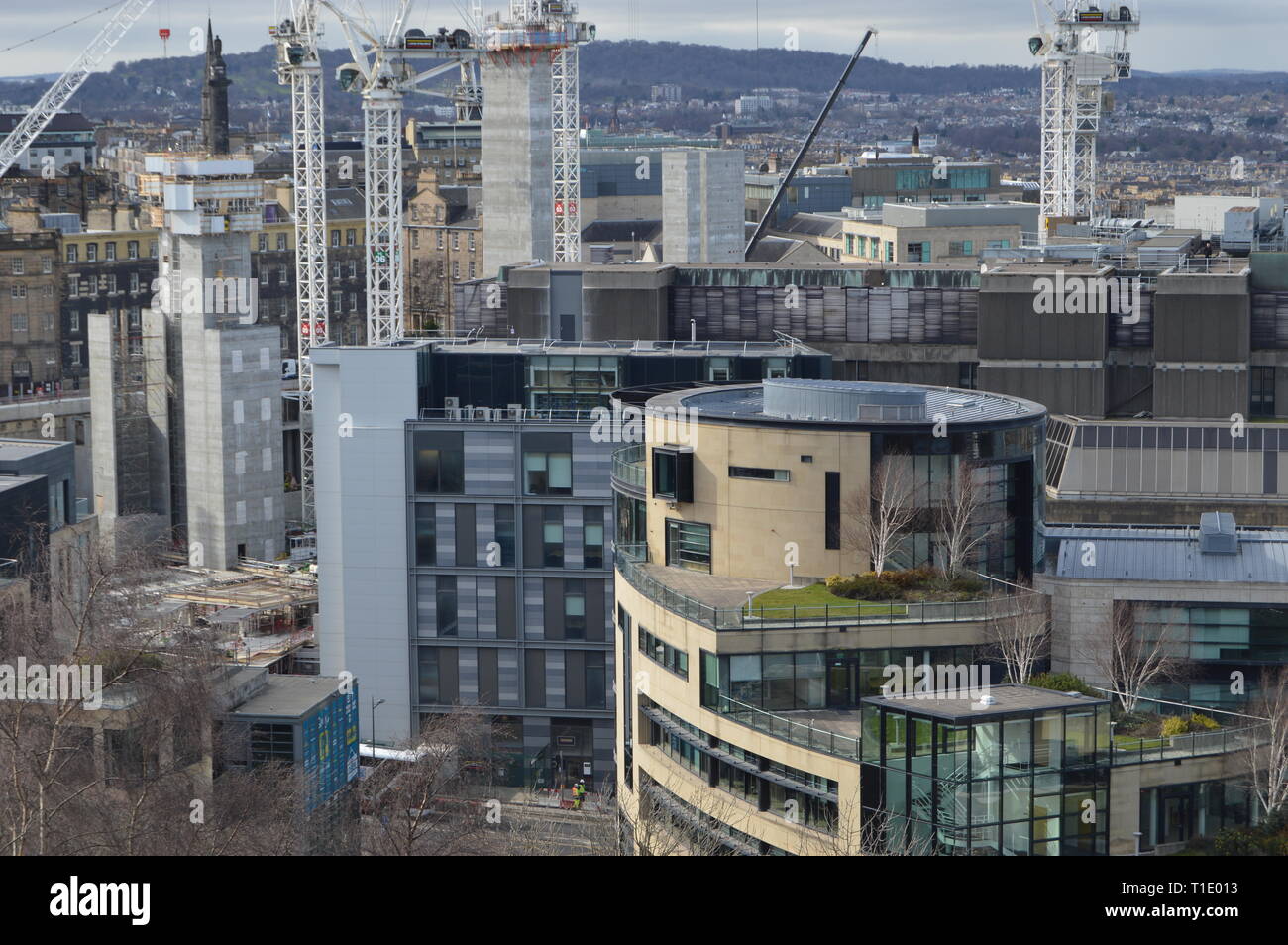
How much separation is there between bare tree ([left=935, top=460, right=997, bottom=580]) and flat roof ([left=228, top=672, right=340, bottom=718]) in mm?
20233

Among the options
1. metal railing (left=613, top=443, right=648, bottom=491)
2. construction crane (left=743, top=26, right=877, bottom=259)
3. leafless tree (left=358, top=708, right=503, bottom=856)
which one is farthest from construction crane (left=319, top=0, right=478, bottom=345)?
metal railing (left=613, top=443, right=648, bottom=491)

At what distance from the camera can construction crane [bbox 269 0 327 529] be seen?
10744 cm

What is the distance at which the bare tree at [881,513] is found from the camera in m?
44.2

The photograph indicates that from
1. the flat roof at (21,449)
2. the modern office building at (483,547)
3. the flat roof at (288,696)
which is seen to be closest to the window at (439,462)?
the modern office building at (483,547)

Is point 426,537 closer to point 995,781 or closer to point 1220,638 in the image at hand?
point 1220,638

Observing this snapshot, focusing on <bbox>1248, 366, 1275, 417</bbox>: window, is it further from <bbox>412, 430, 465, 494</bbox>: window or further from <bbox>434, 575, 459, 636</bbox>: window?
<bbox>434, 575, 459, 636</bbox>: window

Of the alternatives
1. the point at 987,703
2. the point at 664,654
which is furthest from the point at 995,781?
the point at 664,654

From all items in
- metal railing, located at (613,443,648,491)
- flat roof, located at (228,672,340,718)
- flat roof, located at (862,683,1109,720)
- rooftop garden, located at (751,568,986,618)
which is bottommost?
flat roof, located at (228,672,340,718)

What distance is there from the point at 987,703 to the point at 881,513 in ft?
28.1

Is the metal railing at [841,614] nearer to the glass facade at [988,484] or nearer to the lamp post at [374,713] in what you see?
the glass facade at [988,484]

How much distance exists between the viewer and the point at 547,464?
224 ft
